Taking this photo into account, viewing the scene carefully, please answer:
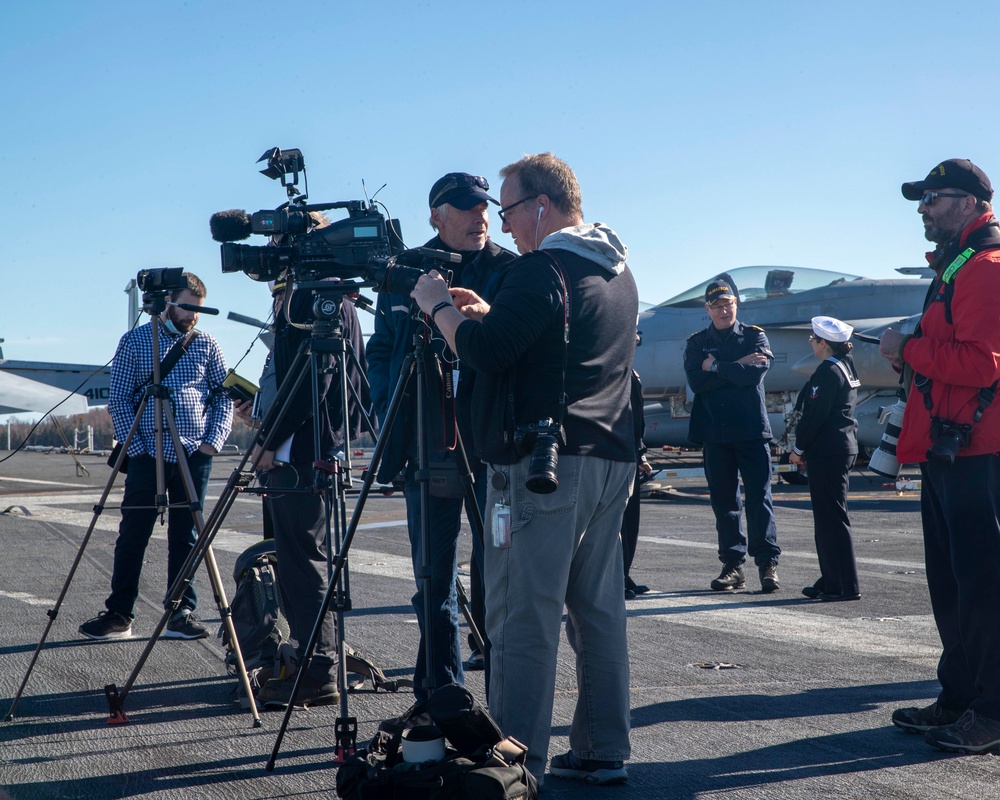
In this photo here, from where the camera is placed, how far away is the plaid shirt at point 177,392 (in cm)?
570

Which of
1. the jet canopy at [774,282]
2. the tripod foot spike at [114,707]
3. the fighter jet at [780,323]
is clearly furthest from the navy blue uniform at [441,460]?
the jet canopy at [774,282]

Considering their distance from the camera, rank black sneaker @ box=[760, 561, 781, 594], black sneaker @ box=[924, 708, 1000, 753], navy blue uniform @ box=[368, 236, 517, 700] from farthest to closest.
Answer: black sneaker @ box=[760, 561, 781, 594]
navy blue uniform @ box=[368, 236, 517, 700]
black sneaker @ box=[924, 708, 1000, 753]

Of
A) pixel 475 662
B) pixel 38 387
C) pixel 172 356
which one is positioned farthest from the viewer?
pixel 38 387

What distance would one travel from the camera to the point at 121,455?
445 centimetres

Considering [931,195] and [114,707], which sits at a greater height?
[931,195]

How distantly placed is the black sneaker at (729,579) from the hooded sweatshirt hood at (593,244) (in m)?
4.42

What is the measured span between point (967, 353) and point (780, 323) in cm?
1505

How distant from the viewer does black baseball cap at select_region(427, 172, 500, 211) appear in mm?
3715

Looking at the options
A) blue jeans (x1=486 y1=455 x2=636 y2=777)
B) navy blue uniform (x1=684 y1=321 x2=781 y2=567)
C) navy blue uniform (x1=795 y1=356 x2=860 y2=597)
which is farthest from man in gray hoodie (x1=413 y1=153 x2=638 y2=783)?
navy blue uniform (x1=684 y1=321 x2=781 y2=567)

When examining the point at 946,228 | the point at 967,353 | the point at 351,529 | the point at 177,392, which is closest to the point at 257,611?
the point at 351,529

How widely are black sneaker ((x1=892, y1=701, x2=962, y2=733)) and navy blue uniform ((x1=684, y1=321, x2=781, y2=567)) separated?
3387 mm

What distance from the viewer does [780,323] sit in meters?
18.0

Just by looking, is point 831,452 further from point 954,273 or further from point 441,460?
point 441,460

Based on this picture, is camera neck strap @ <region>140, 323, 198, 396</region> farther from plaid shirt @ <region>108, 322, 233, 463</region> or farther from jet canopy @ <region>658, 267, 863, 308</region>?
jet canopy @ <region>658, 267, 863, 308</region>
